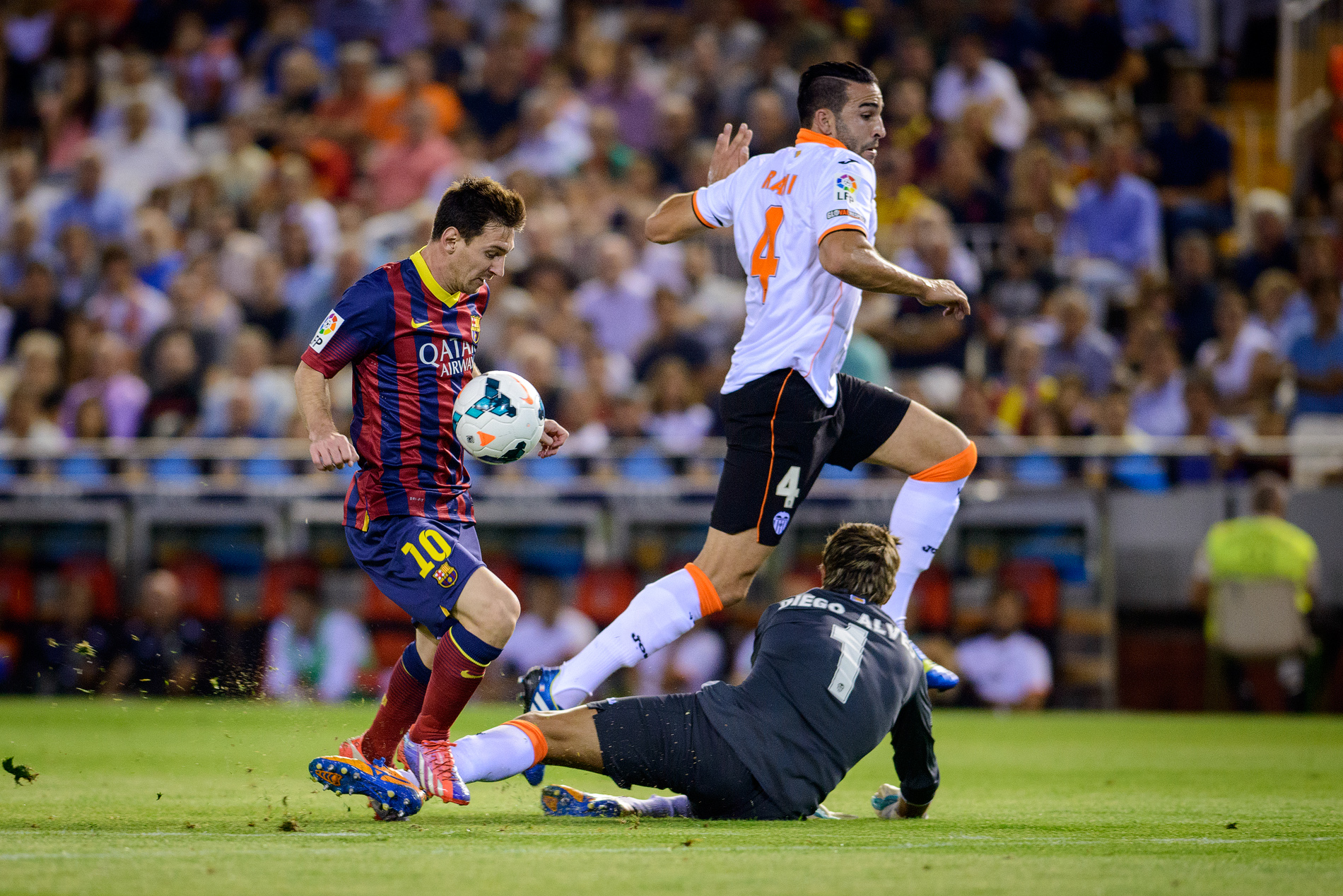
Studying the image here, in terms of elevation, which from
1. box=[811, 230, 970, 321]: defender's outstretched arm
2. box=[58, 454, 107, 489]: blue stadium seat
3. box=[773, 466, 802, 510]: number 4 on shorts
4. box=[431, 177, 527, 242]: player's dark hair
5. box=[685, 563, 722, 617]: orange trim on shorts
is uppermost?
box=[431, 177, 527, 242]: player's dark hair

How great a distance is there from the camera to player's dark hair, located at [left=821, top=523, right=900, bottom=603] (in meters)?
5.57

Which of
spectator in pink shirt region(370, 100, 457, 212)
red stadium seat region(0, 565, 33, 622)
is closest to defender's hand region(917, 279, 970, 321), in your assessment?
red stadium seat region(0, 565, 33, 622)

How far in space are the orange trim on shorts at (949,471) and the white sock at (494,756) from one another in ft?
6.94

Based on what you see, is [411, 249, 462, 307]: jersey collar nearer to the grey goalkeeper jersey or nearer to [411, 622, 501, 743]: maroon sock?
[411, 622, 501, 743]: maroon sock

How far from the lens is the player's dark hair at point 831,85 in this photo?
244 inches

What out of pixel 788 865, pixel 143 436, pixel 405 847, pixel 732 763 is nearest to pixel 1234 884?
pixel 788 865

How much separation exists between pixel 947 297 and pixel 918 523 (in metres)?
1.11

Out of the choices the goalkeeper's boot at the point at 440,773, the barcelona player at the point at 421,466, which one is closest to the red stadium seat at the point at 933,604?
the barcelona player at the point at 421,466

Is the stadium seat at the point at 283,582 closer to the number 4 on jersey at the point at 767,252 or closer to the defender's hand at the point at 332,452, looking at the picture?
the number 4 on jersey at the point at 767,252

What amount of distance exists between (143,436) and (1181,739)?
29.5ft

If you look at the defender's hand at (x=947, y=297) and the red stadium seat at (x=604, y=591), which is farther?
the red stadium seat at (x=604, y=591)

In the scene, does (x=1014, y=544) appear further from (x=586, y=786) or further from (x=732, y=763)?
(x=732, y=763)

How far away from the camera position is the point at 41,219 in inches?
643

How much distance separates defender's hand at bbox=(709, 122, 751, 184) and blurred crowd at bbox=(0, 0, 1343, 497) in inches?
233
